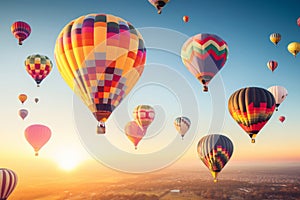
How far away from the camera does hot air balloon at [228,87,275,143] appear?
2192 centimetres

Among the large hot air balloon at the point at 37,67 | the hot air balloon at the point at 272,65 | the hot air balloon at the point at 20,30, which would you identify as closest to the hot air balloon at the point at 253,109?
the hot air balloon at the point at 272,65

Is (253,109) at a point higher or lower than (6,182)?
higher

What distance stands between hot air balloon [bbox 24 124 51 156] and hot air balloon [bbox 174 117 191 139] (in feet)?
48.6

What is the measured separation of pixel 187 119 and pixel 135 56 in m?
20.3

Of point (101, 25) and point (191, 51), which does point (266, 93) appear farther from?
point (101, 25)

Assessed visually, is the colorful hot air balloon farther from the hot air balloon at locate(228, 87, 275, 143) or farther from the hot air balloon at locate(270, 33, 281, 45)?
the hot air balloon at locate(270, 33, 281, 45)

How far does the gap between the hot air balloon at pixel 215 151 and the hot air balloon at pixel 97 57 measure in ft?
39.2

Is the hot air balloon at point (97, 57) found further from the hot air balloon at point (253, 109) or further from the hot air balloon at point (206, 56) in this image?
the hot air balloon at point (253, 109)

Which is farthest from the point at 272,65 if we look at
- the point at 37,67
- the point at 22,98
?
the point at 22,98

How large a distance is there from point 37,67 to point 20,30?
4144 millimetres

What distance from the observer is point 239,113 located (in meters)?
22.5

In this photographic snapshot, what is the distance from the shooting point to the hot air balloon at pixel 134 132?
32.7 meters

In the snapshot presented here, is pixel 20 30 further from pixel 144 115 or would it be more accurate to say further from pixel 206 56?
pixel 206 56

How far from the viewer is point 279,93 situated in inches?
1255
